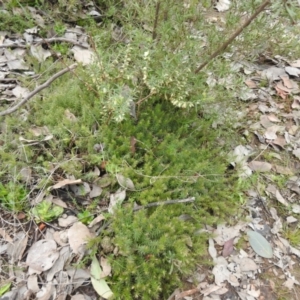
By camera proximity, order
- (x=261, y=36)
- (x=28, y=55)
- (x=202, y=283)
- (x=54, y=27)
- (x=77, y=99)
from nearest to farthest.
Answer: (x=202, y=283) → (x=261, y=36) → (x=77, y=99) → (x=28, y=55) → (x=54, y=27)

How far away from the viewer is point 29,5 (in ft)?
10.9

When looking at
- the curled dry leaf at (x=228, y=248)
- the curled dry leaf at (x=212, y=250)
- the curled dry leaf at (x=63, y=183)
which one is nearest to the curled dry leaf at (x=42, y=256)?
the curled dry leaf at (x=63, y=183)

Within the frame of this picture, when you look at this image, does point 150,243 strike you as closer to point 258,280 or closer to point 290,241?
point 258,280

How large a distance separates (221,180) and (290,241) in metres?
0.69

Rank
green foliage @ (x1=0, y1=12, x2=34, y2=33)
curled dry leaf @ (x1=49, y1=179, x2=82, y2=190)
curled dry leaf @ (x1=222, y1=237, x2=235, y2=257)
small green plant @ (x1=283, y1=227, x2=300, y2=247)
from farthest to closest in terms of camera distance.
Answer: green foliage @ (x1=0, y1=12, x2=34, y2=33), small green plant @ (x1=283, y1=227, x2=300, y2=247), curled dry leaf @ (x1=222, y1=237, x2=235, y2=257), curled dry leaf @ (x1=49, y1=179, x2=82, y2=190)

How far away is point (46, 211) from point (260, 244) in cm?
149

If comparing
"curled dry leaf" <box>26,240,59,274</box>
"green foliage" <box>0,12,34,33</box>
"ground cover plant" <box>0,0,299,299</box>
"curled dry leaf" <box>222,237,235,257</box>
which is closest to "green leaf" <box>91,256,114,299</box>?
"ground cover plant" <box>0,0,299,299</box>

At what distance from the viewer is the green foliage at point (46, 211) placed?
2158 mm

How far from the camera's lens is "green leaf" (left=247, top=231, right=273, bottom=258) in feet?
7.88

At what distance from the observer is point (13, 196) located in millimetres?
2158

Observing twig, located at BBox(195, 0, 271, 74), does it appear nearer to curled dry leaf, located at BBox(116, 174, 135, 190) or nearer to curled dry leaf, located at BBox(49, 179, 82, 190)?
curled dry leaf, located at BBox(116, 174, 135, 190)

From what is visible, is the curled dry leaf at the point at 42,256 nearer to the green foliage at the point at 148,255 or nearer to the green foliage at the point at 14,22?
the green foliage at the point at 148,255

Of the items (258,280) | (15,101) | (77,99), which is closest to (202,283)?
(258,280)

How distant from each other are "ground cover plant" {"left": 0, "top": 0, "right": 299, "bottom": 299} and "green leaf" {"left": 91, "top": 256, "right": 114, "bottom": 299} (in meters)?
0.02
